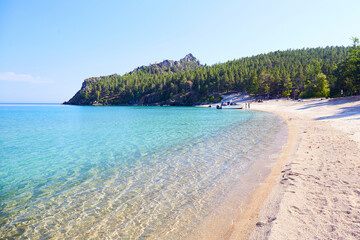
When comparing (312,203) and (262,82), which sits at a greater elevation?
(262,82)

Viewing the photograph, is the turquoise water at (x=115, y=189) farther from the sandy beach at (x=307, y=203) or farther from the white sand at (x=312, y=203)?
the white sand at (x=312, y=203)

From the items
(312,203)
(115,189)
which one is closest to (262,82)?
(312,203)

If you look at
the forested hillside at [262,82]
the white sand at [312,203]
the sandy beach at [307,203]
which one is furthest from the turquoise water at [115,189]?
the forested hillside at [262,82]

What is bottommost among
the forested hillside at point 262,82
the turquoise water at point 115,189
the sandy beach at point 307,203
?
the turquoise water at point 115,189

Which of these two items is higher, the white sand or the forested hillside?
the forested hillside

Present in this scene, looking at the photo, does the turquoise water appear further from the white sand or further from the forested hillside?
the forested hillside

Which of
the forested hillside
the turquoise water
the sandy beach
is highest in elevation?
the forested hillside

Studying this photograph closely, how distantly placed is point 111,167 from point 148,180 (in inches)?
134

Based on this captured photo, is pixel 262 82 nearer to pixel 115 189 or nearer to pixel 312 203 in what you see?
pixel 312 203

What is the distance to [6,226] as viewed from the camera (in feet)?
20.0

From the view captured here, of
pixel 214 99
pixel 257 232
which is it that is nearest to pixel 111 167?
pixel 257 232

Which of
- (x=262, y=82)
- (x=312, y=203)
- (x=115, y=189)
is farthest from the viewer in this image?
(x=262, y=82)

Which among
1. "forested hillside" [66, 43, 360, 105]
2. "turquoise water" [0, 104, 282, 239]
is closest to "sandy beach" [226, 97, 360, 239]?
"turquoise water" [0, 104, 282, 239]

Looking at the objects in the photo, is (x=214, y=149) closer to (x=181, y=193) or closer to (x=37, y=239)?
(x=181, y=193)
